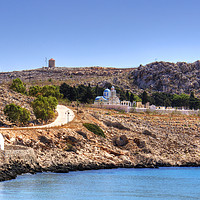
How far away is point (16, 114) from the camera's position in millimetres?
69188

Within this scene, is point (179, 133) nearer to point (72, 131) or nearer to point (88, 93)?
point (72, 131)

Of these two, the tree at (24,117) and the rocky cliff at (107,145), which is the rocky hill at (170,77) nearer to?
the rocky cliff at (107,145)

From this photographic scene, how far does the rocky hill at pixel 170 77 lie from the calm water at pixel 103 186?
392ft

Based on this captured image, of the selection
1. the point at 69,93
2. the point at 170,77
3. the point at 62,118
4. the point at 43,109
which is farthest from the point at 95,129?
the point at 170,77

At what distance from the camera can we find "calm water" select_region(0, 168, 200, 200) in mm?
41344

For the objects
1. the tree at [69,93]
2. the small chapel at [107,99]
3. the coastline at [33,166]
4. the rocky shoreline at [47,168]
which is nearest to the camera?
the rocky shoreline at [47,168]

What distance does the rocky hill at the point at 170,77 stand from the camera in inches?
6983

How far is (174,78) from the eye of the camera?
179 metres

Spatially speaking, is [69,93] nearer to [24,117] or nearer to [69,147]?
[24,117]

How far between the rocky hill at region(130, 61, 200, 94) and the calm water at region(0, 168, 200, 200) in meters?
119

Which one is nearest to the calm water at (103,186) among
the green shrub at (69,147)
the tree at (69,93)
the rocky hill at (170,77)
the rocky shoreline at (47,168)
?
the rocky shoreline at (47,168)

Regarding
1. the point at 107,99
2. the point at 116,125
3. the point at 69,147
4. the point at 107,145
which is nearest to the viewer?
the point at 69,147

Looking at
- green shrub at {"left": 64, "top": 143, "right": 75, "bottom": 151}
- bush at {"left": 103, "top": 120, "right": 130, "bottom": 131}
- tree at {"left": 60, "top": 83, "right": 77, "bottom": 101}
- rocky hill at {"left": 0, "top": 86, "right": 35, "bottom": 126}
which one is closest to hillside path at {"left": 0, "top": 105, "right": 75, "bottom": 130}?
rocky hill at {"left": 0, "top": 86, "right": 35, "bottom": 126}

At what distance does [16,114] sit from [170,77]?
119m
